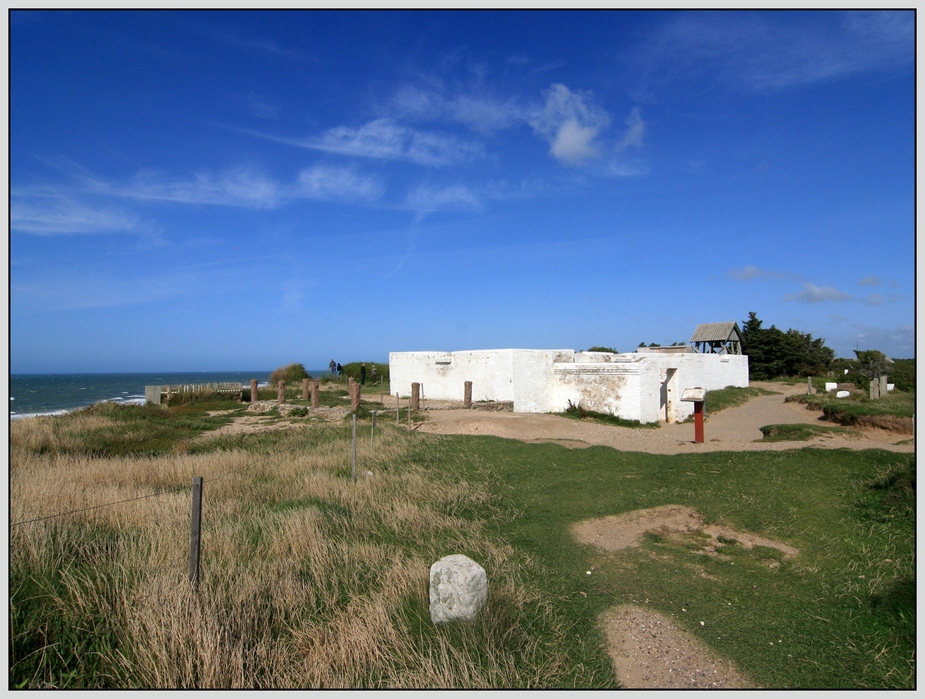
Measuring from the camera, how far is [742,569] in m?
5.41

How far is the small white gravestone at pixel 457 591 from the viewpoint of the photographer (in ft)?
13.6

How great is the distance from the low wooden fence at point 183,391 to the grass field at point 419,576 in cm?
1791

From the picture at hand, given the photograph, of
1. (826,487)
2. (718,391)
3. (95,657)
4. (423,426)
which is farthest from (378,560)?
(718,391)

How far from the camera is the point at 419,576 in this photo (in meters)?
4.80

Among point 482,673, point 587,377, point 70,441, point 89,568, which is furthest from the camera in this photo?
point 587,377

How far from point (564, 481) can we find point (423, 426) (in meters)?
8.04

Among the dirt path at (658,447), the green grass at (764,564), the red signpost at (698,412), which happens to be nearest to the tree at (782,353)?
the dirt path at (658,447)

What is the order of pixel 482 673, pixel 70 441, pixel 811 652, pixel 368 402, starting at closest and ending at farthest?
pixel 482 673, pixel 811 652, pixel 70 441, pixel 368 402

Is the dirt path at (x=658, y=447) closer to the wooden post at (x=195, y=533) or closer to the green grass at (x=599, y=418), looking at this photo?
the green grass at (x=599, y=418)

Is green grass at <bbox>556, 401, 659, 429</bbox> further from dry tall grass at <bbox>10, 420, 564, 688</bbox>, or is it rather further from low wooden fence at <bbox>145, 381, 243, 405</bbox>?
low wooden fence at <bbox>145, 381, 243, 405</bbox>

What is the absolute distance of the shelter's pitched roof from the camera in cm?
3866

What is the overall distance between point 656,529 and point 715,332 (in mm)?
36720

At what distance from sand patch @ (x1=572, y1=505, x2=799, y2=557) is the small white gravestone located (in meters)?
2.35

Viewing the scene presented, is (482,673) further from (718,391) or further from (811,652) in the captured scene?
(718,391)
